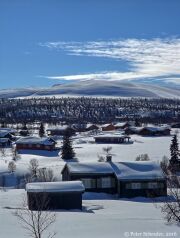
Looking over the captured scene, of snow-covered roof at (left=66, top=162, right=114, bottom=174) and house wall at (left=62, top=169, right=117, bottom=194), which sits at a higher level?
snow-covered roof at (left=66, top=162, right=114, bottom=174)

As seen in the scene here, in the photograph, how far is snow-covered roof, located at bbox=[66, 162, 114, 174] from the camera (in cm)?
2905

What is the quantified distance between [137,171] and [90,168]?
3.08m

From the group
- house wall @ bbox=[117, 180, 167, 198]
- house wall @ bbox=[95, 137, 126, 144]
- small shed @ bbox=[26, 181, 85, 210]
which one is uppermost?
small shed @ bbox=[26, 181, 85, 210]

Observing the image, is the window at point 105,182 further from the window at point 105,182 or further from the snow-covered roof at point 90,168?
the snow-covered roof at point 90,168

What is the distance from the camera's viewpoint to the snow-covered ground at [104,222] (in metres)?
15.0

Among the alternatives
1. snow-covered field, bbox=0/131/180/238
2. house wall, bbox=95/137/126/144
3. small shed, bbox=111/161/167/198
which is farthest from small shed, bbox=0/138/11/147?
snow-covered field, bbox=0/131/180/238

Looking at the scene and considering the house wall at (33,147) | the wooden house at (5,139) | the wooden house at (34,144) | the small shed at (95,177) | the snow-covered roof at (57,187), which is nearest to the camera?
the snow-covered roof at (57,187)

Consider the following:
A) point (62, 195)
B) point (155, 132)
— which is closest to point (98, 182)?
point (62, 195)

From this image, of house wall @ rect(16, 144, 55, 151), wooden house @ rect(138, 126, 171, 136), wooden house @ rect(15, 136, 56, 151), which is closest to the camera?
house wall @ rect(16, 144, 55, 151)

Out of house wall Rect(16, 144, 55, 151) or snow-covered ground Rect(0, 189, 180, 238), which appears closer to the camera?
snow-covered ground Rect(0, 189, 180, 238)

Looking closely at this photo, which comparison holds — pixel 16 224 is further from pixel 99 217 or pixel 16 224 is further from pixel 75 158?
pixel 75 158

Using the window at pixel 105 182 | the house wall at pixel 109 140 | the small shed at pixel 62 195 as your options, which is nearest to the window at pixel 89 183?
the window at pixel 105 182

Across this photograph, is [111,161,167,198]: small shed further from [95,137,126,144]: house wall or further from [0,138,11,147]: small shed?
[95,137,126,144]: house wall

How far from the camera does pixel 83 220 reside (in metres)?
17.6
